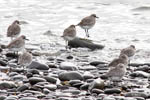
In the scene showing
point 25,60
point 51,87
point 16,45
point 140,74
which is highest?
point 16,45

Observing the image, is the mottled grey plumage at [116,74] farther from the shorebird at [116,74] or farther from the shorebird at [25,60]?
the shorebird at [25,60]

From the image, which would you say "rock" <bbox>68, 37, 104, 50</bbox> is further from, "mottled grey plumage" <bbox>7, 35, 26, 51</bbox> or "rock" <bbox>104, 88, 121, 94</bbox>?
"rock" <bbox>104, 88, 121, 94</bbox>

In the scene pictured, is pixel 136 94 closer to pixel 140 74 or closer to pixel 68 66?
pixel 140 74

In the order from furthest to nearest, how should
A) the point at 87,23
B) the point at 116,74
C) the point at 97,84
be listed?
the point at 87,23
the point at 116,74
the point at 97,84

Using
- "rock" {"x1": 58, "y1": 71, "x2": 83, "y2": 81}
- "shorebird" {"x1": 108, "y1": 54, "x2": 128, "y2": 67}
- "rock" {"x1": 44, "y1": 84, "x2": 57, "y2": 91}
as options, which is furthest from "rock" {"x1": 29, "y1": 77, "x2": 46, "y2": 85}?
"shorebird" {"x1": 108, "y1": 54, "x2": 128, "y2": 67}

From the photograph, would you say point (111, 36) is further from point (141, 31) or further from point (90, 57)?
point (90, 57)

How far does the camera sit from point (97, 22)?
2433cm

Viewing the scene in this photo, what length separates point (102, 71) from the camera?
14.7 meters

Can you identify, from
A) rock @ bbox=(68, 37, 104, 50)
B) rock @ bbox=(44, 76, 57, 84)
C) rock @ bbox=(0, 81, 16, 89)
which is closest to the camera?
rock @ bbox=(0, 81, 16, 89)

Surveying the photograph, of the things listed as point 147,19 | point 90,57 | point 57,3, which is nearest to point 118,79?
point 90,57

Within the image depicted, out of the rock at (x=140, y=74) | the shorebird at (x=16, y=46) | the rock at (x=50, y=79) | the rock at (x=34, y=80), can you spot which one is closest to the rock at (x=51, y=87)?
the rock at (x=34, y=80)

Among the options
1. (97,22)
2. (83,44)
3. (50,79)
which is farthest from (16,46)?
(97,22)

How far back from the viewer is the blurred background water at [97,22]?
778 inches

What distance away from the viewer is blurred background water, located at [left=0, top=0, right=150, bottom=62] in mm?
19769
